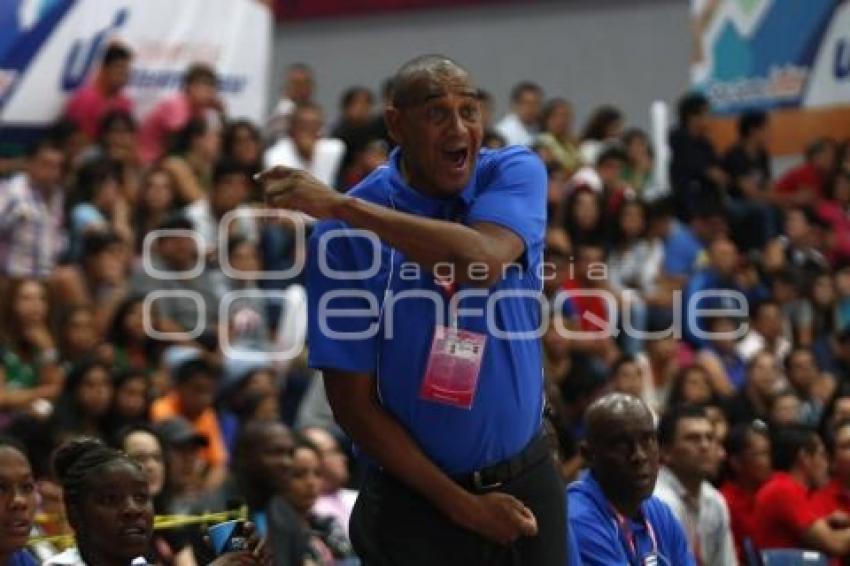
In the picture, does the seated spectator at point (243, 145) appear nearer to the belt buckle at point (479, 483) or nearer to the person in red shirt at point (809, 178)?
the person in red shirt at point (809, 178)

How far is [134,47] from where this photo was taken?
12.3 metres

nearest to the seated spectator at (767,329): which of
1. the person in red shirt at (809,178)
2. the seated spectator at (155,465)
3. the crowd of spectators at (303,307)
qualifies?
the crowd of spectators at (303,307)

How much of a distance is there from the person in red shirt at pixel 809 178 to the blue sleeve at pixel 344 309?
10.2 metres

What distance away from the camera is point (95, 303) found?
390 inches

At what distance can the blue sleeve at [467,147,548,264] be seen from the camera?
4.21 meters

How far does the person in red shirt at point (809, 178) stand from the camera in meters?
14.3

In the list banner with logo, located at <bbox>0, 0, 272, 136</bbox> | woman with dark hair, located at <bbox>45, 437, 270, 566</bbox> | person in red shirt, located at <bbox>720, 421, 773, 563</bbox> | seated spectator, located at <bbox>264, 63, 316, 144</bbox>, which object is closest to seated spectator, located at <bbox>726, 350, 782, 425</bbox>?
person in red shirt, located at <bbox>720, 421, 773, 563</bbox>

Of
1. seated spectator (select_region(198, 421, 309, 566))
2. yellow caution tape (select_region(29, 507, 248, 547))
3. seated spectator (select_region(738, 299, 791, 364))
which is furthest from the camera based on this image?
seated spectator (select_region(738, 299, 791, 364))

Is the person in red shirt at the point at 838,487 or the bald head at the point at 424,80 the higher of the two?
the bald head at the point at 424,80

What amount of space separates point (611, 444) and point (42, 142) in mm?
6060

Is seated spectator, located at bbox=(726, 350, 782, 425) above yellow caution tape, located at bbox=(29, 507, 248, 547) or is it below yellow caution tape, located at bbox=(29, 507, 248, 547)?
above

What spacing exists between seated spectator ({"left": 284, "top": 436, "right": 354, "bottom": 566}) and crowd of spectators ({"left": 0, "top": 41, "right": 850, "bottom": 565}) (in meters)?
0.01

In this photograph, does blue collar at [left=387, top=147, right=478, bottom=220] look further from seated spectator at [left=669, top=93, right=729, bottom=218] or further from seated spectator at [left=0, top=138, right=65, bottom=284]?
seated spectator at [left=669, top=93, right=729, bottom=218]

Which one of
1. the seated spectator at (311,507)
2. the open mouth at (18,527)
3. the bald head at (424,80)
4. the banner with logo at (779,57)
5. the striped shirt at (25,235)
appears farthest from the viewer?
the banner with logo at (779,57)
